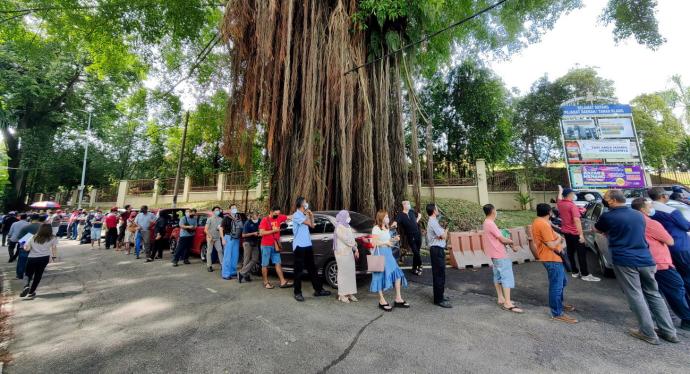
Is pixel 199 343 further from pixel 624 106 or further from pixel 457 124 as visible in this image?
pixel 457 124

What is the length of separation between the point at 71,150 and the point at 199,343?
33805 millimetres

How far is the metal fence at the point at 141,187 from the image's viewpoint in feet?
75.1

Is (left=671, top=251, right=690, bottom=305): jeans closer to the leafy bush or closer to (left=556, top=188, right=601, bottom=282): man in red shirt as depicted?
(left=556, top=188, right=601, bottom=282): man in red shirt

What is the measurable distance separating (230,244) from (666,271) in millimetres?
7517

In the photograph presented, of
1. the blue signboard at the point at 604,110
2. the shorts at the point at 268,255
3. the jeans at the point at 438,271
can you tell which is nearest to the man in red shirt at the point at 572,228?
the jeans at the point at 438,271

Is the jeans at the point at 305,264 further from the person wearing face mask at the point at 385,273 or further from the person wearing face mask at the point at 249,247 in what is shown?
the person wearing face mask at the point at 249,247

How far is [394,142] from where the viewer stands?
26.7ft

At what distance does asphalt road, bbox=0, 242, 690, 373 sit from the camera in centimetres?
286

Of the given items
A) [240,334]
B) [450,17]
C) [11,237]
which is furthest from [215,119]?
[240,334]

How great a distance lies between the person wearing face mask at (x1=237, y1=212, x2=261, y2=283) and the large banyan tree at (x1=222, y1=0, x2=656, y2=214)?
1.48 meters

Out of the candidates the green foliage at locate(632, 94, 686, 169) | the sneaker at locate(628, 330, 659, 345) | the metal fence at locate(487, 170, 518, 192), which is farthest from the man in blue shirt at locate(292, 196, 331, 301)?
the green foliage at locate(632, 94, 686, 169)

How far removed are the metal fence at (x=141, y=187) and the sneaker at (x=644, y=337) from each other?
88.5 feet

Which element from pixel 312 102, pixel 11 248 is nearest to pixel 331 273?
pixel 312 102

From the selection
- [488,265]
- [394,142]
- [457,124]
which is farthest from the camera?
[457,124]
